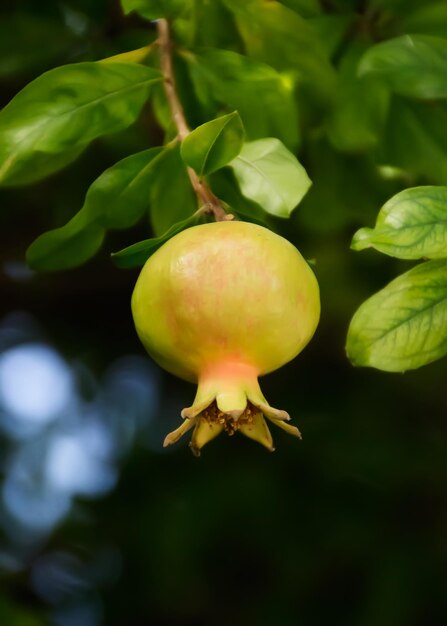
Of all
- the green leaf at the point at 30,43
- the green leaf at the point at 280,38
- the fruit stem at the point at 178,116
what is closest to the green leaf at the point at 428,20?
the green leaf at the point at 280,38

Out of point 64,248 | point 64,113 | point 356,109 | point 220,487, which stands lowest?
point 220,487

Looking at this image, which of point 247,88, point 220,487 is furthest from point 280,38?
point 220,487

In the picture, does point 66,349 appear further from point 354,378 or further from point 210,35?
point 210,35

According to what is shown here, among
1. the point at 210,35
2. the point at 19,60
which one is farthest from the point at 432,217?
the point at 19,60

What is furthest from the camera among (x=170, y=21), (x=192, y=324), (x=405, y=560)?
(x=405, y=560)

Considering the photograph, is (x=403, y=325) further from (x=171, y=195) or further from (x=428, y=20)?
(x=428, y=20)

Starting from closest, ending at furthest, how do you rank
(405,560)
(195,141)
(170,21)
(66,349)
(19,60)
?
(195,141), (170,21), (19,60), (405,560), (66,349)
